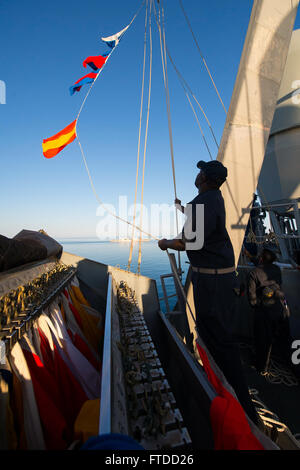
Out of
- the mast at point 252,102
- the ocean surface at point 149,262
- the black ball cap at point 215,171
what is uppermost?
the mast at point 252,102

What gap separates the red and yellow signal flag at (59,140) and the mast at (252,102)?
10.6 feet

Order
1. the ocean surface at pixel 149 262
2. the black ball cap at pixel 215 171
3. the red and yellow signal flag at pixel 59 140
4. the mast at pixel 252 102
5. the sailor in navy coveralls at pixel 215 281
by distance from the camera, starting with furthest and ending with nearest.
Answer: the ocean surface at pixel 149 262 → the red and yellow signal flag at pixel 59 140 → the mast at pixel 252 102 → the black ball cap at pixel 215 171 → the sailor in navy coveralls at pixel 215 281

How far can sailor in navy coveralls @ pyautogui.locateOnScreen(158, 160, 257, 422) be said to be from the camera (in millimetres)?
1600

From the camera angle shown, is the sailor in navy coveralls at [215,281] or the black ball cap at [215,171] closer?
the sailor in navy coveralls at [215,281]

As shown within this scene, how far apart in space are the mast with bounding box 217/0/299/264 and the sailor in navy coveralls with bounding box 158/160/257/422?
1.42m

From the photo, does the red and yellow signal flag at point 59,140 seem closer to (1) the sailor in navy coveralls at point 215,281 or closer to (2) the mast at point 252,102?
(2) the mast at point 252,102

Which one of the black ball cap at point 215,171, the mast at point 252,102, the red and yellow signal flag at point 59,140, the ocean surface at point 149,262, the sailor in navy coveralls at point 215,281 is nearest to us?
the sailor in navy coveralls at point 215,281

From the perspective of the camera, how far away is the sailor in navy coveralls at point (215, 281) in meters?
1.60

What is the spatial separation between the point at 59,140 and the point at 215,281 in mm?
4462

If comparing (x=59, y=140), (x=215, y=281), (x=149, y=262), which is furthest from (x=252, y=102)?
(x=149, y=262)

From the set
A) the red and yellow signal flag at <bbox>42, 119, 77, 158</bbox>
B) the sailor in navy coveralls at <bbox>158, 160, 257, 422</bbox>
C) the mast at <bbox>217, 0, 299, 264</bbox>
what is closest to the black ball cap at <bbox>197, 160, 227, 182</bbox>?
the sailor in navy coveralls at <bbox>158, 160, 257, 422</bbox>

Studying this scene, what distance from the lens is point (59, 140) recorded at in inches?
174

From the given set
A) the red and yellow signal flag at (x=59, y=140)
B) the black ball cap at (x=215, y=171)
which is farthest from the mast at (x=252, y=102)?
the red and yellow signal flag at (x=59, y=140)
